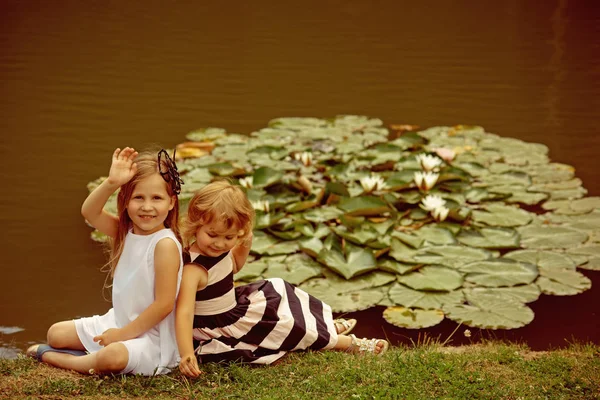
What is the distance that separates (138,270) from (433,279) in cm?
210

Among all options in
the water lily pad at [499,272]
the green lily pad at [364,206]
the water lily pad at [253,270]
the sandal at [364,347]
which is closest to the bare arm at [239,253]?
the sandal at [364,347]

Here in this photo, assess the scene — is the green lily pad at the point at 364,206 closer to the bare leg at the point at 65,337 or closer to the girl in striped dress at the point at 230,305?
the girl in striped dress at the point at 230,305

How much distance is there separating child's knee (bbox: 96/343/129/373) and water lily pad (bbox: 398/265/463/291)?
6.60 feet

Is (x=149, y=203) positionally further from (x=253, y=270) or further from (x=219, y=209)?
(x=253, y=270)

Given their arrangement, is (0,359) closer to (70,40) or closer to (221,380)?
(221,380)

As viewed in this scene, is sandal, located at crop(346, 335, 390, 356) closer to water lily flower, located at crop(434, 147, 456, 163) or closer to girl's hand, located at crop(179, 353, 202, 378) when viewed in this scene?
girl's hand, located at crop(179, 353, 202, 378)

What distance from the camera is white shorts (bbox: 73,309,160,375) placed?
2.86m

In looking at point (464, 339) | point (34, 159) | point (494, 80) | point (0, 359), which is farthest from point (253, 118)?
point (0, 359)

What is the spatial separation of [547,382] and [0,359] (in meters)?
2.31

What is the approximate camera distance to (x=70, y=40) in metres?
11.6

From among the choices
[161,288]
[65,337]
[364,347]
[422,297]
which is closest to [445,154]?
[422,297]

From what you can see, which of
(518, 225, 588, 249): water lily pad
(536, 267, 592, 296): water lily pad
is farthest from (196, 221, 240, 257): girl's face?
(518, 225, 588, 249): water lily pad

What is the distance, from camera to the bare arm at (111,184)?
9.04 feet

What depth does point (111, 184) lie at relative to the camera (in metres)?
2.75
